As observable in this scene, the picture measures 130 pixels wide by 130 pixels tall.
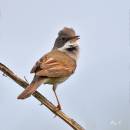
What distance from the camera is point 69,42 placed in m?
6.59

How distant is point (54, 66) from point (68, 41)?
295 mm

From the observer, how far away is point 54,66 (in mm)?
6660

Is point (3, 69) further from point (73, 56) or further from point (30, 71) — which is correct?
point (73, 56)

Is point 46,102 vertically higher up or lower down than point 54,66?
higher up

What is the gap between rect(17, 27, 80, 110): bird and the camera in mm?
6371

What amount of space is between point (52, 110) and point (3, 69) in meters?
0.50

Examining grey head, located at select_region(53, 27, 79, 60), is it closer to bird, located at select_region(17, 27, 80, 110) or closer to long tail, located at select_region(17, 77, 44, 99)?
bird, located at select_region(17, 27, 80, 110)

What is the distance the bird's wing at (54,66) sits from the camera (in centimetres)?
641

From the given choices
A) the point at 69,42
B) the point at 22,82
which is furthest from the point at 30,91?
the point at 69,42

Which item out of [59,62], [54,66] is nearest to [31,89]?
[54,66]

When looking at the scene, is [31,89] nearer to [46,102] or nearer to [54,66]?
[46,102]

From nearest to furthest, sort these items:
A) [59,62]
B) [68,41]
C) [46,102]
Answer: [46,102]
[68,41]
[59,62]

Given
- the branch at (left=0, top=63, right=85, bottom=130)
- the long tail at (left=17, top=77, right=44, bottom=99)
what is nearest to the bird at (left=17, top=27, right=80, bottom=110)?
the long tail at (left=17, top=77, right=44, bottom=99)

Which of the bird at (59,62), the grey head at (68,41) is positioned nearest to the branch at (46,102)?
the bird at (59,62)
